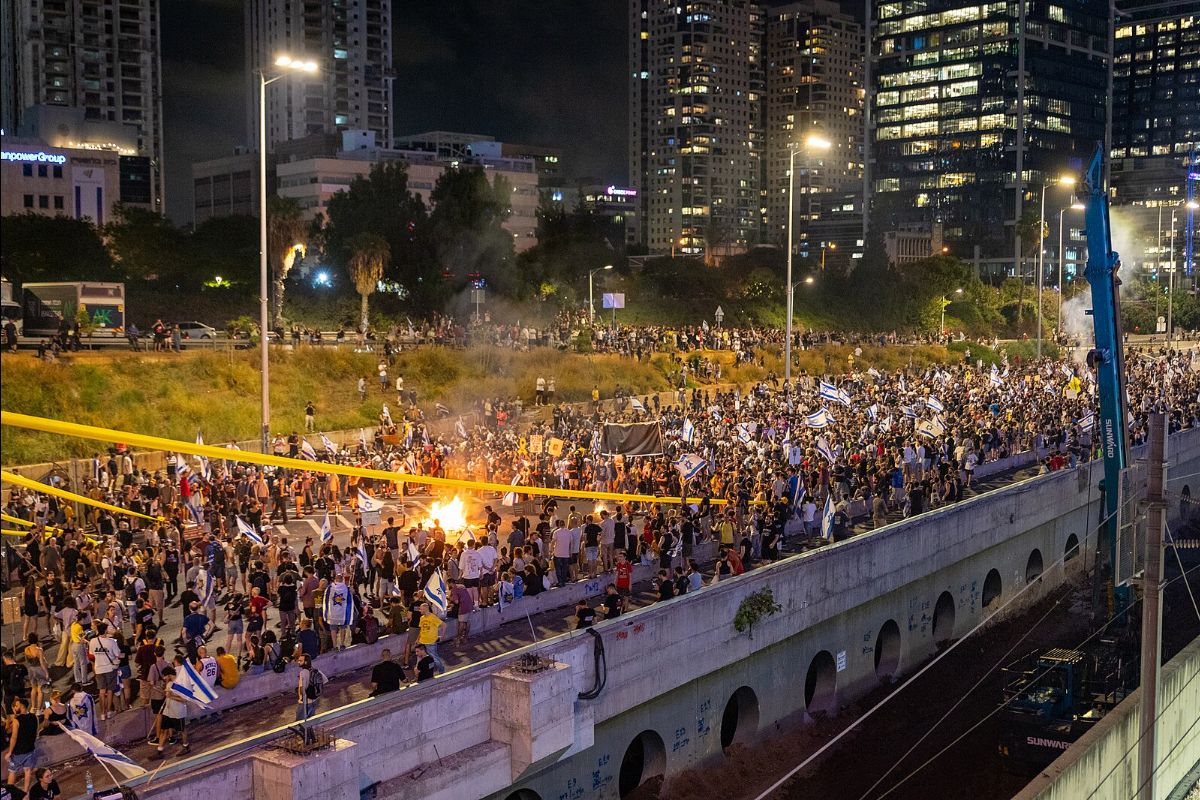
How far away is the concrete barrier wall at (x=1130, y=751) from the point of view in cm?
1347

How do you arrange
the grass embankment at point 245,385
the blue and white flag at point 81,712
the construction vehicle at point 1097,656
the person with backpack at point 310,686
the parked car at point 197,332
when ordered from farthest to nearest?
the parked car at point 197,332, the grass embankment at point 245,385, the construction vehicle at point 1097,656, the person with backpack at point 310,686, the blue and white flag at point 81,712

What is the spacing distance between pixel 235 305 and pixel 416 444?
38.8 meters

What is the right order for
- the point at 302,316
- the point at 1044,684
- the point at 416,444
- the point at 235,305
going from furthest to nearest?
the point at 235,305 < the point at 302,316 < the point at 416,444 < the point at 1044,684

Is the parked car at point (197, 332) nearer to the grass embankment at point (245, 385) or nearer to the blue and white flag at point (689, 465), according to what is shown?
the grass embankment at point (245, 385)

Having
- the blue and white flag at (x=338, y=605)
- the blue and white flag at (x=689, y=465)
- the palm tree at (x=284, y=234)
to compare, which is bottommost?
Answer: the blue and white flag at (x=338, y=605)

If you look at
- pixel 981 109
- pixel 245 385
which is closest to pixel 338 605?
pixel 245 385

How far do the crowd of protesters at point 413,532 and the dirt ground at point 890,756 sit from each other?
3.33 meters

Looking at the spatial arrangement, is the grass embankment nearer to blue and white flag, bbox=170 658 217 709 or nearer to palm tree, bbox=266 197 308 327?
palm tree, bbox=266 197 308 327

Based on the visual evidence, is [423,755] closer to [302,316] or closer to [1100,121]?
[302,316]

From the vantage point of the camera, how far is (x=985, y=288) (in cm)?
10450

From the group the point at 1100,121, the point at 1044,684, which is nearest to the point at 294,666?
the point at 1044,684

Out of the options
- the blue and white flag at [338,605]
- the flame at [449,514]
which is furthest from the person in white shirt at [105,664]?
the flame at [449,514]

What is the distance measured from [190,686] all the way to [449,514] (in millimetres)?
13845

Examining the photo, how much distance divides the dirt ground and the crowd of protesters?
333 cm
